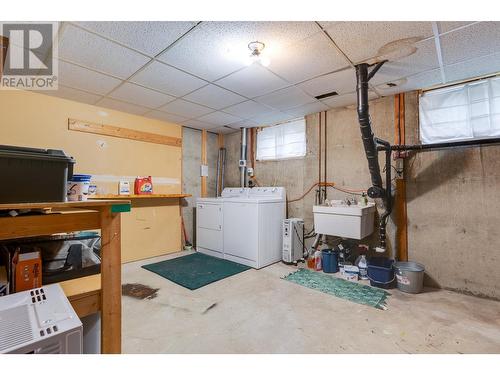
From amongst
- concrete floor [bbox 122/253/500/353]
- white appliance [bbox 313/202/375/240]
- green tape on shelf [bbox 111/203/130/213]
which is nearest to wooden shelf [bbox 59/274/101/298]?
green tape on shelf [bbox 111/203/130/213]

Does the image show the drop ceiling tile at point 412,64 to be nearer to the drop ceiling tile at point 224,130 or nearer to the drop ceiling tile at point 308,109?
the drop ceiling tile at point 308,109

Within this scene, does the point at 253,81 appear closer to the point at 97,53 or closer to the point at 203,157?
the point at 97,53

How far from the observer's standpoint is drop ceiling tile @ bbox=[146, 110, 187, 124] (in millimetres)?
3855

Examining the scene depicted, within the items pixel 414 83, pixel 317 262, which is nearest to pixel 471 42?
pixel 414 83

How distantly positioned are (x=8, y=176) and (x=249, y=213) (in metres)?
2.84

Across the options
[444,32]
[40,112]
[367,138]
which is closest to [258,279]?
[367,138]

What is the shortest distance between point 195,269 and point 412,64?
3.49 metres

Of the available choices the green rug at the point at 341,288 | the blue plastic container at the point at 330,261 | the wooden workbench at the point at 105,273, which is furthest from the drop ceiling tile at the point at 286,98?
the wooden workbench at the point at 105,273

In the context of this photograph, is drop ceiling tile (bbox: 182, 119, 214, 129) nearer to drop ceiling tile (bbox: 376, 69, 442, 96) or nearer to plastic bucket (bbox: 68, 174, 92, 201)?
drop ceiling tile (bbox: 376, 69, 442, 96)

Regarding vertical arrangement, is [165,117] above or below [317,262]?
above

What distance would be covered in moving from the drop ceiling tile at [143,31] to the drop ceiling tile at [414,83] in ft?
7.68

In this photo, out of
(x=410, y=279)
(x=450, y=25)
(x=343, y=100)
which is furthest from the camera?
(x=343, y=100)

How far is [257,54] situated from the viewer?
82.4 inches

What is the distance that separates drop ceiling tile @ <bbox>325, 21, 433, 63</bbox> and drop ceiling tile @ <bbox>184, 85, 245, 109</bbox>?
1.46 m
